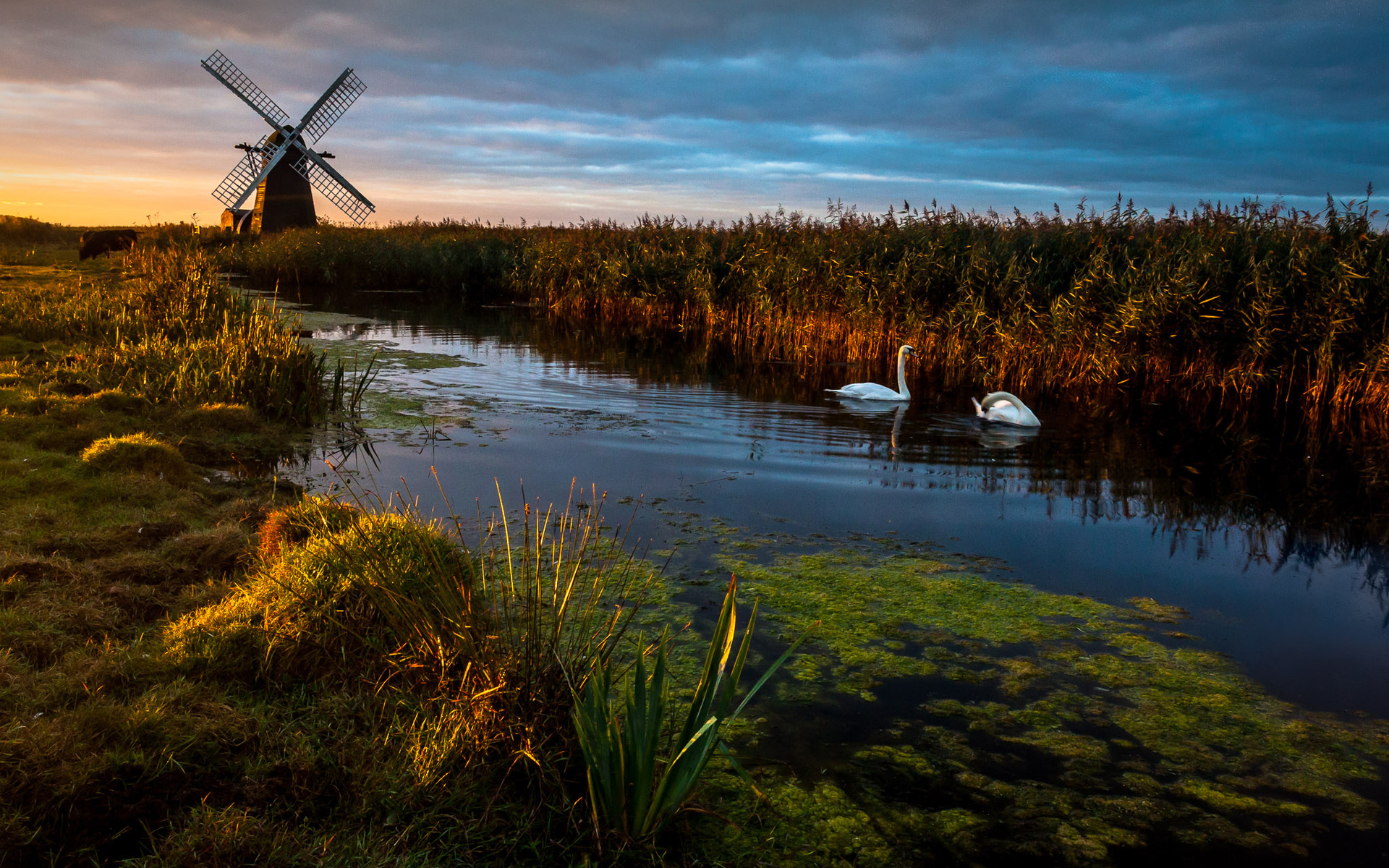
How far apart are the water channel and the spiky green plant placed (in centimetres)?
95

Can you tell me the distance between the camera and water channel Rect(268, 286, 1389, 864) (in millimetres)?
4969

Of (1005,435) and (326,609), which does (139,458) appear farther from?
(1005,435)

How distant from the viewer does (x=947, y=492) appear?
7.81 metres

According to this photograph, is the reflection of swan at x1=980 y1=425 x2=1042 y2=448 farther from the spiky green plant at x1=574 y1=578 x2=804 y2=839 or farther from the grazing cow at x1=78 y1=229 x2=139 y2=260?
the grazing cow at x1=78 y1=229 x2=139 y2=260

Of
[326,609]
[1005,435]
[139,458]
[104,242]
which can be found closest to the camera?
[326,609]

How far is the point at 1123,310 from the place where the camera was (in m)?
12.4

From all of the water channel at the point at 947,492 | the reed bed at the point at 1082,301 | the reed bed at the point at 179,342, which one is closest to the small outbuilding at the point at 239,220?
the reed bed at the point at 1082,301

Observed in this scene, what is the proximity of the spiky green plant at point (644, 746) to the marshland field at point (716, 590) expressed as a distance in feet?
0.06

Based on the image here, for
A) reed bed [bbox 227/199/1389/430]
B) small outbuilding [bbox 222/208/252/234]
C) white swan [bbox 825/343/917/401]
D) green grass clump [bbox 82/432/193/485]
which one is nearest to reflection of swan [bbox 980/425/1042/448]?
white swan [bbox 825/343/917/401]

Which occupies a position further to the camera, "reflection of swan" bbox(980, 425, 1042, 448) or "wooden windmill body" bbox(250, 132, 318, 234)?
"wooden windmill body" bbox(250, 132, 318, 234)

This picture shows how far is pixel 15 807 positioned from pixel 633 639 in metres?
2.58

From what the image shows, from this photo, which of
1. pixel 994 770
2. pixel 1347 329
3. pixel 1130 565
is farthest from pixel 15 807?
pixel 1347 329

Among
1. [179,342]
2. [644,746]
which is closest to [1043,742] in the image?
[644,746]

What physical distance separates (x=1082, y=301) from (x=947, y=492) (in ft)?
21.9
